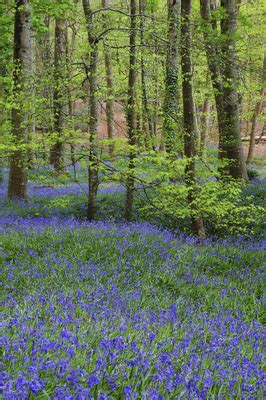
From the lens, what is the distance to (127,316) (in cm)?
427

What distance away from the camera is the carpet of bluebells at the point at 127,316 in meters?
2.62

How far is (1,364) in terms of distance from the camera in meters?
2.46

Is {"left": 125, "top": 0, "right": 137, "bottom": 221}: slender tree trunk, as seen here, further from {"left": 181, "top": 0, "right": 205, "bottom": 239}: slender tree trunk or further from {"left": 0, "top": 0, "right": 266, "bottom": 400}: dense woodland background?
{"left": 181, "top": 0, "right": 205, "bottom": 239}: slender tree trunk

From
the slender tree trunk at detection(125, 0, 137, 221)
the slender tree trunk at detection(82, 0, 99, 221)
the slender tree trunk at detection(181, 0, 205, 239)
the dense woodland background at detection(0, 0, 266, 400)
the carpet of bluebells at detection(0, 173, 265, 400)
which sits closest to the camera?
the carpet of bluebells at detection(0, 173, 265, 400)

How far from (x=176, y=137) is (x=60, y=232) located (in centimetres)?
379

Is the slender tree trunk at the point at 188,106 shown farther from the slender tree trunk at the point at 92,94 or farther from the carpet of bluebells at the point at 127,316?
the slender tree trunk at the point at 92,94

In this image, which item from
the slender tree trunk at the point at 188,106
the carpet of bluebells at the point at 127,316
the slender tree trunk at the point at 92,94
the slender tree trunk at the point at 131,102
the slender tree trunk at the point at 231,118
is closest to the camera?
the carpet of bluebells at the point at 127,316

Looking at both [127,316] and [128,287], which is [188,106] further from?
[127,316]

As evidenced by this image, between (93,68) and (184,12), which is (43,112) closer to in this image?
(93,68)

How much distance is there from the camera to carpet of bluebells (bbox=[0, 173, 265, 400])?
262 centimetres

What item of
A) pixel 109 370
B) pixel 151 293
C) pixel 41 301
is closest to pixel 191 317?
pixel 151 293

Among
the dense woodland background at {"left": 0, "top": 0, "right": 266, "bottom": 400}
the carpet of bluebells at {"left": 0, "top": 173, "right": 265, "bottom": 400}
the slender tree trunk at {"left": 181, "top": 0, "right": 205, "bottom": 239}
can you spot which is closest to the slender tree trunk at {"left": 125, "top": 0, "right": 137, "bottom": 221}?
the dense woodland background at {"left": 0, "top": 0, "right": 266, "bottom": 400}

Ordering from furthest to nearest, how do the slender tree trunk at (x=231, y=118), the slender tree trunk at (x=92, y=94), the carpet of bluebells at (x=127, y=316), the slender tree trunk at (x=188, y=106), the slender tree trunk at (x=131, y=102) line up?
the slender tree trunk at (x=231, y=118), the slender tree trunk at (x=131, y=102), the slender tree trunk at (x=92, y=94), the slender tree trunk at (x=188, y=106), the carpet of bluebells at (x=127, y=316)

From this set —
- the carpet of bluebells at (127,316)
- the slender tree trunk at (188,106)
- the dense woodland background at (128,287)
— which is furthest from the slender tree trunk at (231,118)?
the carpet of bluebells at (127,316)
